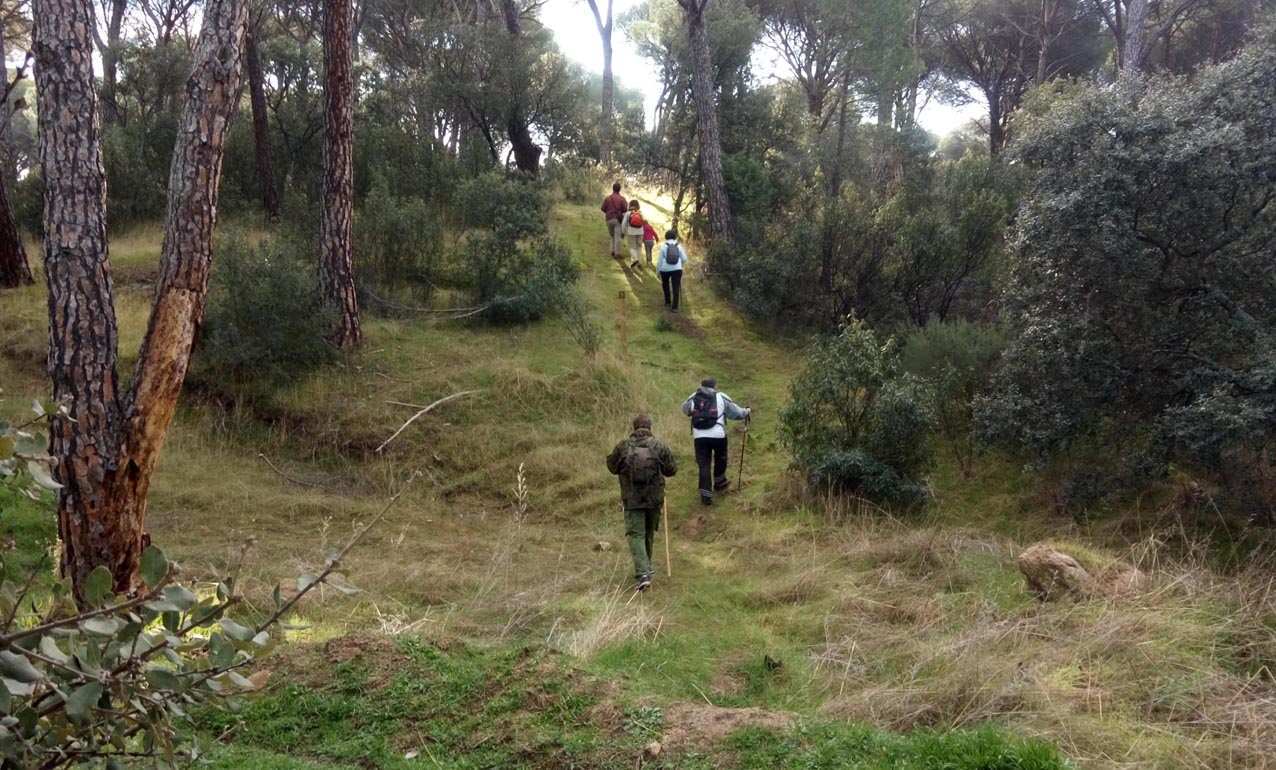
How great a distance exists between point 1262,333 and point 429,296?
12904 mm

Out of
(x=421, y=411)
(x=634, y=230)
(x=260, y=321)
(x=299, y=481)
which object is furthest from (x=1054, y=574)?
(x=634, y=230)

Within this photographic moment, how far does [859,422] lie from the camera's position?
38.3ft

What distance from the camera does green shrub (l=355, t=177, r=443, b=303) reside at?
659 inches

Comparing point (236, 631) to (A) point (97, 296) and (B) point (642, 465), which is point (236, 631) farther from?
(B) point (642, 465)

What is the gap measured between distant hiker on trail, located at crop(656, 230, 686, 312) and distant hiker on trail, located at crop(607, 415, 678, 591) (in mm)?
9419

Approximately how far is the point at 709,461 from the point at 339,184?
7641 mm

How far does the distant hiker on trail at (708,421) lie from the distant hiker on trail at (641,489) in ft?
7.69

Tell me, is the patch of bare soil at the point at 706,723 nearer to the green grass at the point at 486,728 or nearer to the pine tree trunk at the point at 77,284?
the green grass at the point at 486,728

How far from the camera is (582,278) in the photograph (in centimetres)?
1984

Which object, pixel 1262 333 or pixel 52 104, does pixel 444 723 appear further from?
pixel 1262 333

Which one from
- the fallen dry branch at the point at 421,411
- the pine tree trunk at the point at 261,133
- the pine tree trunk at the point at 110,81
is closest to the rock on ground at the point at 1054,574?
the fallen dry branch at the point at 421,411

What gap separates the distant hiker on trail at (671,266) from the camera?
18234 mm

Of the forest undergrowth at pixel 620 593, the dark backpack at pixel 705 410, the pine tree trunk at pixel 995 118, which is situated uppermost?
the pine tree trunk at pixel 995 118

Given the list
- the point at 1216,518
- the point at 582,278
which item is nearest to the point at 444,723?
the point at 1216,518
